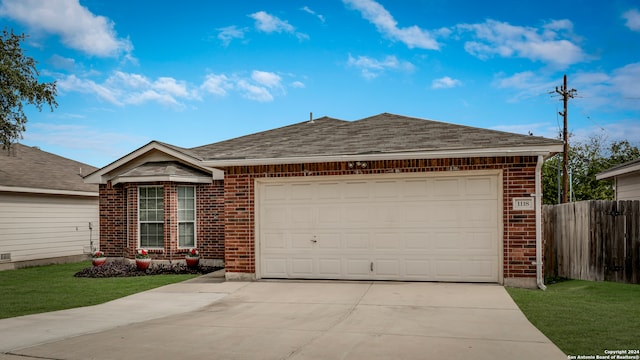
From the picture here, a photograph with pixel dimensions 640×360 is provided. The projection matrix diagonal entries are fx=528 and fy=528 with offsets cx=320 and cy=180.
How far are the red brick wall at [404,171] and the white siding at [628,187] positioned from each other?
7.10 meters

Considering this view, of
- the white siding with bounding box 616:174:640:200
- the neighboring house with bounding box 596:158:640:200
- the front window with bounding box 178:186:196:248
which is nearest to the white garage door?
the front window with bounding box 178:186:196:248

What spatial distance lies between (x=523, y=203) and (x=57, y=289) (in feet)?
35.3

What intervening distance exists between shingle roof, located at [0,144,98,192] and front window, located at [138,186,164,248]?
438 cm

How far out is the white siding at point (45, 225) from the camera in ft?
57.4

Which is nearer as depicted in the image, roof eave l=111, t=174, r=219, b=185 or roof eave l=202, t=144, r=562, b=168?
roof eave l=202, t=144, r=562, b=168

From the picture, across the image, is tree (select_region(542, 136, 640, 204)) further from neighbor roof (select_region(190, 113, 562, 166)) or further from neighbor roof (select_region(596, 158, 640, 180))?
neighbor roof (select_region(190, 113, 562, 166))

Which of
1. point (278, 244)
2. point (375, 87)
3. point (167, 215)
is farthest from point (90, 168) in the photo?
point (278, 244)

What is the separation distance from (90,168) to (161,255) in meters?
10.4

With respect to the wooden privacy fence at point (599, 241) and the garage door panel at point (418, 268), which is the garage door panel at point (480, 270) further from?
the wooden privacy fence at point (599, 241)

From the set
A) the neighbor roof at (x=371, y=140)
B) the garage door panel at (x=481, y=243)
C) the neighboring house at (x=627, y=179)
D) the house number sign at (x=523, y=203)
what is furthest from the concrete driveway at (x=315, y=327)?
the neighboring house at (x=627, y=179)

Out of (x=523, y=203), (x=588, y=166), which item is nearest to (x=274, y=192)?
(x=523, y=203)

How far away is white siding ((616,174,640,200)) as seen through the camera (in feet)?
52.2

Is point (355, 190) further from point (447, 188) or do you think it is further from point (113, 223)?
point (113, 223)

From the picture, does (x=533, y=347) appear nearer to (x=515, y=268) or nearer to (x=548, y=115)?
(x=515, y=268)
